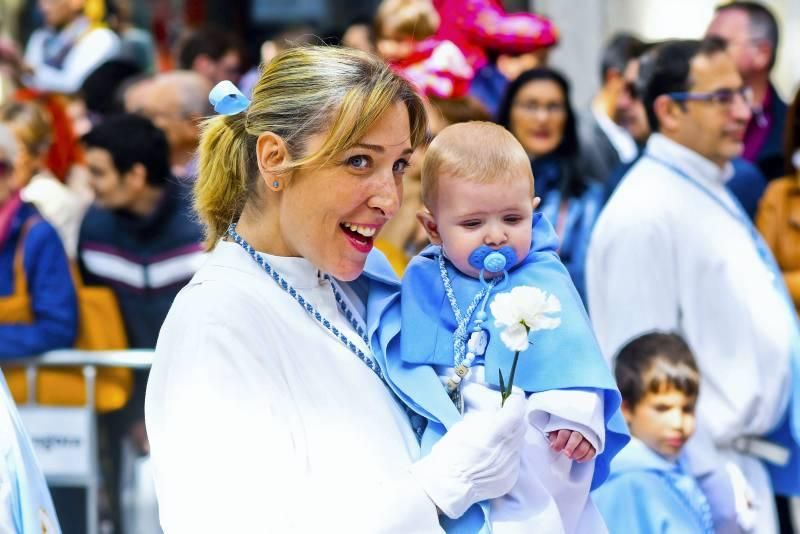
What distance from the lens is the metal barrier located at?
579cm

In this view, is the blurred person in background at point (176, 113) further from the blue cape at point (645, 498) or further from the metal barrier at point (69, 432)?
the blue cape at point (645, 498)

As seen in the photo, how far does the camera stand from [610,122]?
23.9 feet

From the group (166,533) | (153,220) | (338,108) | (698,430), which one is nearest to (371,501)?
(166,533)

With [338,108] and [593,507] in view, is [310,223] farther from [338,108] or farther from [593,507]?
[593,507]

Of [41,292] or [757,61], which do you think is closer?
[41,292]

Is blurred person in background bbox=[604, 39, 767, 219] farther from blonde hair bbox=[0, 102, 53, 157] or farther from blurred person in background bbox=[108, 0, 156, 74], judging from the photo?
blurred person in background bbox=[108, 0, 156, 74]

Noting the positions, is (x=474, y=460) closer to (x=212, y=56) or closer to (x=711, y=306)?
(x=711, y=306)

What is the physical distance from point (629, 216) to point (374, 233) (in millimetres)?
2208

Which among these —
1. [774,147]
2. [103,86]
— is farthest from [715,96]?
[103,86]

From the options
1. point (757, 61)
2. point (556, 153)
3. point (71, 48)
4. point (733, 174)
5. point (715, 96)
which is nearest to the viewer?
point (715, 96)

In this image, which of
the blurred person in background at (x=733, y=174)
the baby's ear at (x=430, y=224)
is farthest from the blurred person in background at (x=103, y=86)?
the baby's ear at (x=430, y=224)

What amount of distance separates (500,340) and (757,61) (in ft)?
14.9

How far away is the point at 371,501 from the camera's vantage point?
9.23 feet

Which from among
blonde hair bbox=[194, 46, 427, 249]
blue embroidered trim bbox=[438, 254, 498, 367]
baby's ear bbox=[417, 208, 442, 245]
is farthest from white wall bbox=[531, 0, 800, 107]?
blonde hair bbox=[194, 46, 427, 249]
